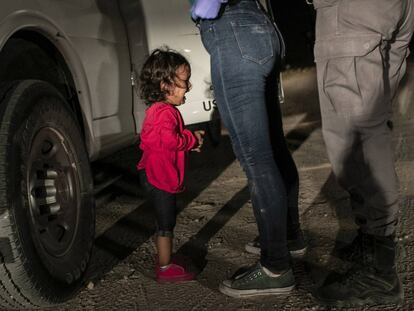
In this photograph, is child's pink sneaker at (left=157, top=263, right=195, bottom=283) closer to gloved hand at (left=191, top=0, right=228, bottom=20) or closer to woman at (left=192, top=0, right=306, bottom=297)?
woman at (left=192, top=0, right=306, bottom=297)

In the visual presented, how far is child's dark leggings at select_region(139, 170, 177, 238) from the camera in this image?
8.54 feet

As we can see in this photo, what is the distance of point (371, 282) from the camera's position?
2.22 m

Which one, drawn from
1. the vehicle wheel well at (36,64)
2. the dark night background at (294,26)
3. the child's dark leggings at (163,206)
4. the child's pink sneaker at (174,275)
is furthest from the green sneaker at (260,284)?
the dark night background at (294,26)

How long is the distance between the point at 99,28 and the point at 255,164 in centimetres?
140

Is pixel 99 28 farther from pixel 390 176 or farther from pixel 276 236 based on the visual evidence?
pixel 390 176

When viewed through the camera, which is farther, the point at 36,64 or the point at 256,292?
the point at 36,64

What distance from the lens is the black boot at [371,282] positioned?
2.20m

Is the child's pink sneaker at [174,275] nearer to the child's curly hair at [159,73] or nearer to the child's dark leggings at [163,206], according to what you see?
the child's dark leggings at [163,206]

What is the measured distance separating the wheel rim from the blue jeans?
838 mm

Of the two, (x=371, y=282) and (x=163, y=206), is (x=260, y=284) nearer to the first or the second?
(x=371, y=282)

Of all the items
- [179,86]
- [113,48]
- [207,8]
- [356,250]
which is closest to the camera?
[207,8]

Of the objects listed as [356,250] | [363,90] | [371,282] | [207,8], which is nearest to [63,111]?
[207,8]

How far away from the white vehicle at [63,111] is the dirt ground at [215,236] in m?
0.30

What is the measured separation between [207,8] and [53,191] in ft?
3.53
